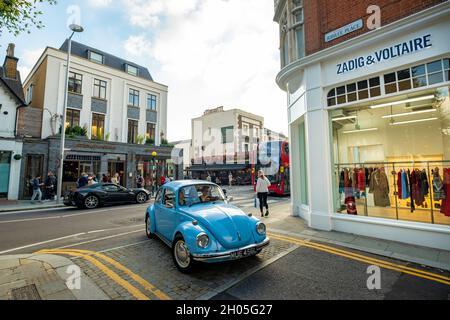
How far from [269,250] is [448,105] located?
292 inches

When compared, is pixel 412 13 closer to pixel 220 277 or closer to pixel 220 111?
pixel 220 277

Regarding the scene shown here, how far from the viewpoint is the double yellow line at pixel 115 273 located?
3351mm

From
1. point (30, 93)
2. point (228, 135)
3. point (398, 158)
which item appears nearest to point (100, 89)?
point (30, 93)

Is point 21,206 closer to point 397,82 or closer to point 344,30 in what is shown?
point 344,30

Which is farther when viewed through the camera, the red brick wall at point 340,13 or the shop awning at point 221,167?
the shop awning at point 221,167

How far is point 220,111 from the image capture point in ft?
153

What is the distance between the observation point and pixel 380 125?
31.3ft

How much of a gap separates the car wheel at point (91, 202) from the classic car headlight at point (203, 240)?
11122 millimetres

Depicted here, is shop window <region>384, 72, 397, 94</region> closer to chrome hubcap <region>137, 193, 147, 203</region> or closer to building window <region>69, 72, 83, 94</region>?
chrome hubcap <region>137, 193, 147, 203</region>

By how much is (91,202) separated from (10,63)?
1752 centimetres

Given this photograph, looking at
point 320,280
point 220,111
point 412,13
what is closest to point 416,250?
point 320,280

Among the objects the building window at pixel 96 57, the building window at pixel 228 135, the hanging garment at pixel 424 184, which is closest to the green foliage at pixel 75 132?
the building window at pixel 96 57

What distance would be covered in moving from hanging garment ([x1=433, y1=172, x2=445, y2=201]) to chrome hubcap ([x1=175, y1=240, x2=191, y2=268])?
7217 mm

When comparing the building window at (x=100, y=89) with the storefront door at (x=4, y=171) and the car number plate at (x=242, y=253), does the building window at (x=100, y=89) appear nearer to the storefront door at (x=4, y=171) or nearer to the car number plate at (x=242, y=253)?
the storefront door at (x=4, y=171)
